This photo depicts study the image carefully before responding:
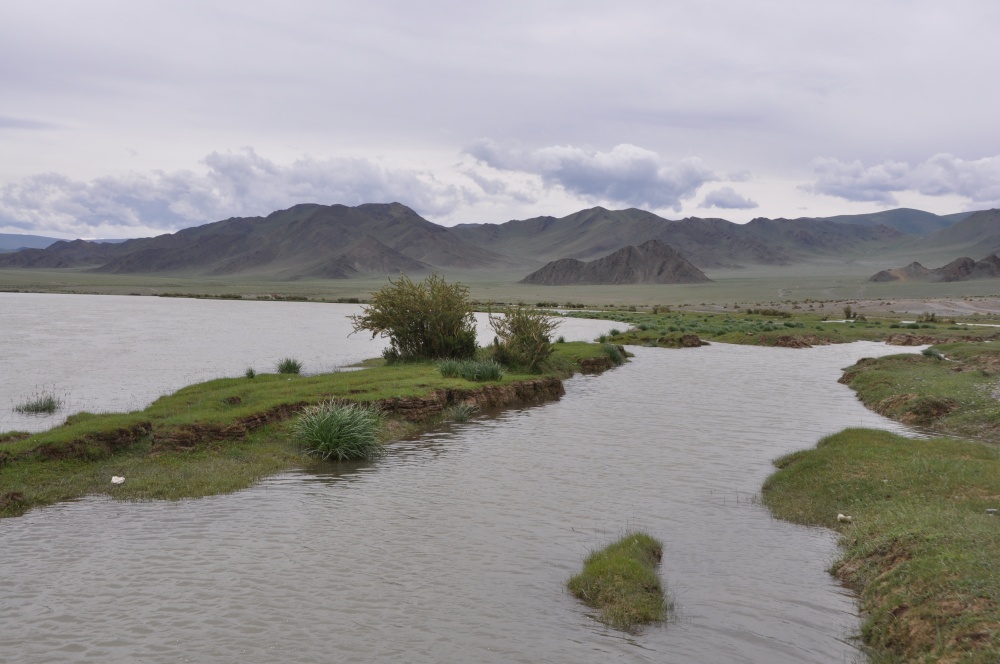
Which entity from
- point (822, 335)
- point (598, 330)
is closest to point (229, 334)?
point (598, 330)

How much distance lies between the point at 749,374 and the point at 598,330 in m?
→ 31.5

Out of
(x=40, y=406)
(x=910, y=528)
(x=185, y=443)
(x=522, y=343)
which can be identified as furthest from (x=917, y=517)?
(x=40, y=406)

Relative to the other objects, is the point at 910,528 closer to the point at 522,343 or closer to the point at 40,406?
the point at 522,343

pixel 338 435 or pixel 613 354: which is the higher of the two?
pixel 613 354

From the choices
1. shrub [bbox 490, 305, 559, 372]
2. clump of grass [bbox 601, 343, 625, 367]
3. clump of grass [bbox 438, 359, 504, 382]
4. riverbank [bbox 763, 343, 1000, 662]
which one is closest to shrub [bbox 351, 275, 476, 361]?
shrub [bbox 490, 305, 559, 372]

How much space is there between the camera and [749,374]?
36562mm

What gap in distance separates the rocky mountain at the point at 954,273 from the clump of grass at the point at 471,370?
167 meters

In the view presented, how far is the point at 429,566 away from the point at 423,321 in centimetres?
2197

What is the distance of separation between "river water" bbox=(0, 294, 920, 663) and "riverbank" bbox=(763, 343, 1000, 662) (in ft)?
1.65

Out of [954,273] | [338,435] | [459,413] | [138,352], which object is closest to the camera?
[338,435]

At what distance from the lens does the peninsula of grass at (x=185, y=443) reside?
599 inches

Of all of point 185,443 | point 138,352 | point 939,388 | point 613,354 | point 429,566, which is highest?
point 939,388

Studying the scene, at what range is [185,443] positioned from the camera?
1789 centimetres

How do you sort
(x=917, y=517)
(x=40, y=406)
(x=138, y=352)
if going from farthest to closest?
1. (x=138, y=352)
2. (x=40, y=406)
3. (x=917, y=517)
